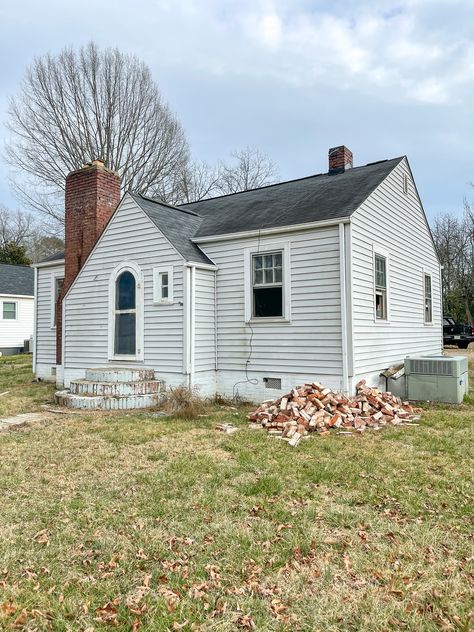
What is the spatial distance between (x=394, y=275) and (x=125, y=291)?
664 cm

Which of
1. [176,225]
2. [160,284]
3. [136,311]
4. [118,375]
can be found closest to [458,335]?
[176,225]

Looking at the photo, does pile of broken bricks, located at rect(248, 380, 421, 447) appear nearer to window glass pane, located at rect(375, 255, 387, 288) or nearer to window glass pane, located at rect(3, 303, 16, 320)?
window glass pane, located at rect(375, 255, 387, 288)

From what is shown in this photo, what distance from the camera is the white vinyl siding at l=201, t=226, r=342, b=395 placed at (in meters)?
8.40

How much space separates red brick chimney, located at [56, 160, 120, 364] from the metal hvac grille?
845 centimetres

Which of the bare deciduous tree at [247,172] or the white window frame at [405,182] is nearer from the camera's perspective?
the white window frame at [405,182]

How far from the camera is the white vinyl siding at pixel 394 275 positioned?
867 cm

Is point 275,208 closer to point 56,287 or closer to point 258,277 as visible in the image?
point 258,277

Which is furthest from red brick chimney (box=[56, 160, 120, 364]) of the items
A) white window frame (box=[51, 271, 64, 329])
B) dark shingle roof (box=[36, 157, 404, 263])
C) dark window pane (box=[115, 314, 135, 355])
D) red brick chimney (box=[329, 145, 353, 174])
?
red brick chimney (box=[329, 145, 353, 174])

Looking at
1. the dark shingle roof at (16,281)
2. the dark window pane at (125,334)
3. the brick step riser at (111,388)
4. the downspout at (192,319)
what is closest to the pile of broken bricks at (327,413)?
the downspout at (192,319)

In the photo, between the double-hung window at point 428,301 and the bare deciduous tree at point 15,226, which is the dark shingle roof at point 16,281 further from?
the double-hung window at point 428,301

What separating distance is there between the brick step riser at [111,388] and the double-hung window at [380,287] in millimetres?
5262

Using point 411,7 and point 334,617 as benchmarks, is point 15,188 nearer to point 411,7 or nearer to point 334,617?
point 411,7

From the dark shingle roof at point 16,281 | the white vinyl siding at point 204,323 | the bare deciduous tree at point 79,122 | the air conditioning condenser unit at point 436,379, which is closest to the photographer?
the air conditioning condenser unit at point 436,379

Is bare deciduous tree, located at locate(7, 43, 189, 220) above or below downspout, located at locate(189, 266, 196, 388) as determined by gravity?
above
